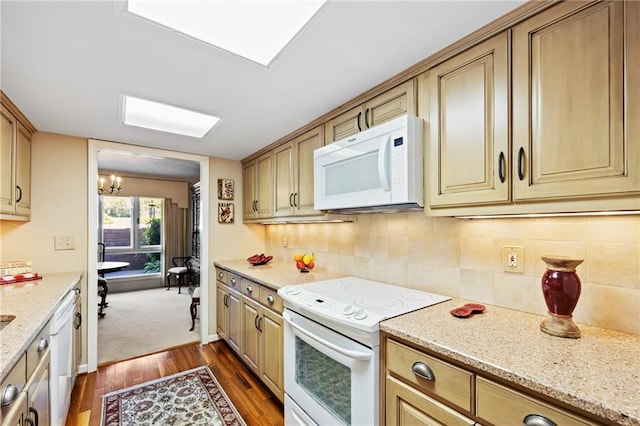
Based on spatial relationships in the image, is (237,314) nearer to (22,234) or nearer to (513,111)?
(22,234)

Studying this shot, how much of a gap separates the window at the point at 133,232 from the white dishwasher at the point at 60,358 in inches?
181

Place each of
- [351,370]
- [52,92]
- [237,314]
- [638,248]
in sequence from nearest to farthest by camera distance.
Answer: [638,248]
[351,370]
[52,92]
[237,314]

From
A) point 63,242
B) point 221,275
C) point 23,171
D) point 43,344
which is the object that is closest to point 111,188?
point 63,242

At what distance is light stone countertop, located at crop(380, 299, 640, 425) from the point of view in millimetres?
737

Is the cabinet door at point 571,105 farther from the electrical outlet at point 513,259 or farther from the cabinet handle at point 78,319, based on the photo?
the cabinet handle at point 78,319

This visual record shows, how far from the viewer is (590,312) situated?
1176 millimetres

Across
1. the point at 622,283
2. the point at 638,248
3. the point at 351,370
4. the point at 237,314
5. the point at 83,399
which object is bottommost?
the point at 83,399

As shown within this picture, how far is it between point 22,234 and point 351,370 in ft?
9.32

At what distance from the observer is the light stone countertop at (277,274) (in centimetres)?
218

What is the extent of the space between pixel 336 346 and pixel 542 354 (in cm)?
80

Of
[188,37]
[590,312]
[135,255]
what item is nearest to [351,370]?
[590,312]

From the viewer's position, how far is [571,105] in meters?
1.01

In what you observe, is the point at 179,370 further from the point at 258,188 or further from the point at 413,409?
the point at 413,409

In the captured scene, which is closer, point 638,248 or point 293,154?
point 638,248
